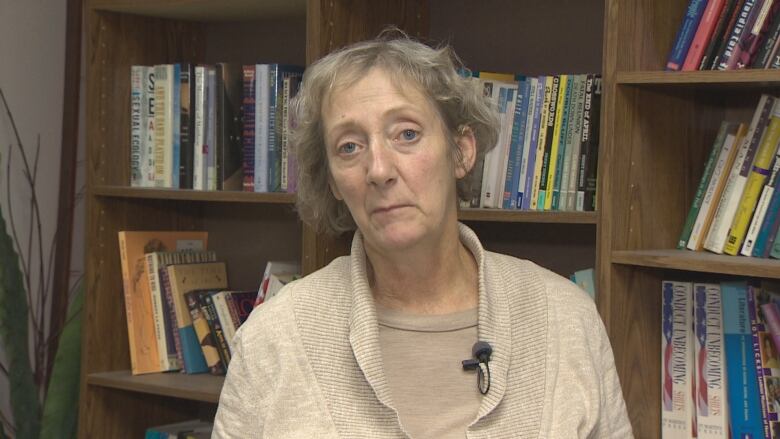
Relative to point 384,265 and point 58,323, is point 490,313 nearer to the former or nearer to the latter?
point 384,265

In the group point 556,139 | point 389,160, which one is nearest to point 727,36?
point 556,139

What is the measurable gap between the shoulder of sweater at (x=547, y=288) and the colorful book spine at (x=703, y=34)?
1.61 feet

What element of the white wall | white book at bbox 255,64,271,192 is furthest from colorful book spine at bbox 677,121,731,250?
the white wall

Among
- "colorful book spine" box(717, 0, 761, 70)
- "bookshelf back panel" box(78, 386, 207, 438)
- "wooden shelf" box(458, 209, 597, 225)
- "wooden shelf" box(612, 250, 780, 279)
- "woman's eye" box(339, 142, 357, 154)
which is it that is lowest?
"bookshelf back panel" box(78, 386, 207, 438)

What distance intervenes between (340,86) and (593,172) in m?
0.59

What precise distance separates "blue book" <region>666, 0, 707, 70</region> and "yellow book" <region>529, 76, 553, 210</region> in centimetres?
24

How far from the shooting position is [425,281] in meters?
1.75

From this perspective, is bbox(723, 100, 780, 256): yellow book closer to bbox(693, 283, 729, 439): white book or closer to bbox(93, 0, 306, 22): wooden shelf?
bbox(693, 283, 729, 439): white book

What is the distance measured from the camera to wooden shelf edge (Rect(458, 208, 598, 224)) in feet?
6.58

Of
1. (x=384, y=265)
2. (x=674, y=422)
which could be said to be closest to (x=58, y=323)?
(x=384, y=265)

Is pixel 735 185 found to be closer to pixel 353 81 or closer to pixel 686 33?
→ pixel 686 33

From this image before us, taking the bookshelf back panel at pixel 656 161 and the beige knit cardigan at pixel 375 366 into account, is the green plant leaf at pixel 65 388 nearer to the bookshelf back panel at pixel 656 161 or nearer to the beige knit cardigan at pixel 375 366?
the beige knit cardigan at pixel 375 366

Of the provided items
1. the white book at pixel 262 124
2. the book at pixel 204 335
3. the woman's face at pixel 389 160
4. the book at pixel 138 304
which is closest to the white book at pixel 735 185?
the woman's face at pixel 389 160

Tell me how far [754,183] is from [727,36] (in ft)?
0.88
